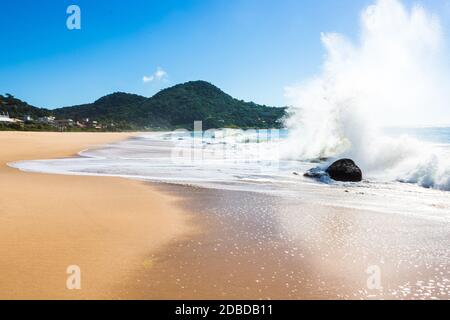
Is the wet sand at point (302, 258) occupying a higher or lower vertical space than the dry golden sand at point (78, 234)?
lower

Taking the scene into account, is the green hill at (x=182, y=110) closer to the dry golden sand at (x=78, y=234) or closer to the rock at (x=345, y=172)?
the rock at (x=345, y=172)

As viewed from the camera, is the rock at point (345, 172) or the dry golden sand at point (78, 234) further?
the rock at point (345, 172)

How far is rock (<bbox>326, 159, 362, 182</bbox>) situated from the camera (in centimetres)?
1245

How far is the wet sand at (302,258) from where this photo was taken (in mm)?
3580

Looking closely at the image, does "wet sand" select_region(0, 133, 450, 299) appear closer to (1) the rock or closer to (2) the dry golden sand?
(2) the dry golden sand

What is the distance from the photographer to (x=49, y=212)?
6.31 metres

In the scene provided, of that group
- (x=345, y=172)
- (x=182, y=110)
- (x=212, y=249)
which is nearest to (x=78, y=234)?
(x=212, y=249)

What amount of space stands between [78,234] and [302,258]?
3.31m

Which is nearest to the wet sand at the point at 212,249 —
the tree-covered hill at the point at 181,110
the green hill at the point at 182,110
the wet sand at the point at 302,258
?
the wet sand at the point at 302,258

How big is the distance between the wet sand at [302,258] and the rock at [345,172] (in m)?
5.66

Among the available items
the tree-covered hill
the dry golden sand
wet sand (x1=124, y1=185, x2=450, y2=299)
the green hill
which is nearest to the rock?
wet sand (x1=124, y1=185, x2=450, y2=299)

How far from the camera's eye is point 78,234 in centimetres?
516

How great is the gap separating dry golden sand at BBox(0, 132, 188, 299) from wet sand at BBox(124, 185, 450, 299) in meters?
0.41
